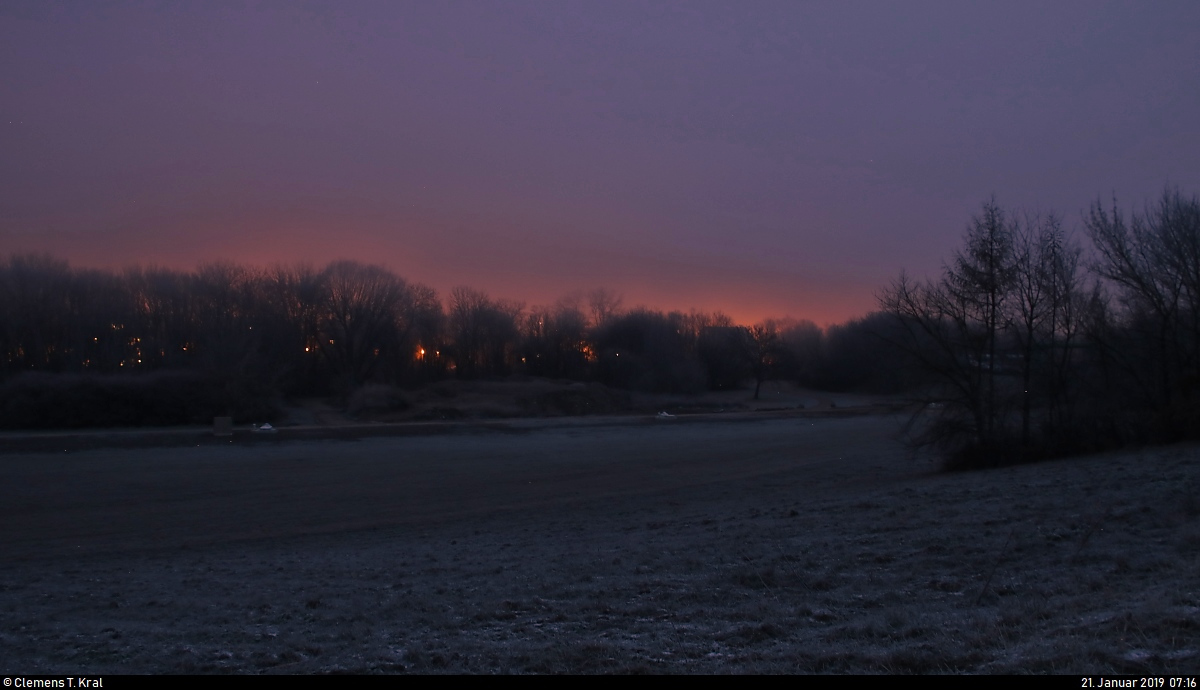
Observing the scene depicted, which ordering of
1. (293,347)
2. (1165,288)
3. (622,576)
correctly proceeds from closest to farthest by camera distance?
(622,576), (1165,288), (293,347)

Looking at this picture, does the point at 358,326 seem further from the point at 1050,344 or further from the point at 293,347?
the point at 1050,344

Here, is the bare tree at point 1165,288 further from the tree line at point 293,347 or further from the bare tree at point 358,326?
the bare tree at point 358,326

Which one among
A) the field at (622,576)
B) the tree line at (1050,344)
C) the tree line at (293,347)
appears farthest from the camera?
the tree line at (293,347)

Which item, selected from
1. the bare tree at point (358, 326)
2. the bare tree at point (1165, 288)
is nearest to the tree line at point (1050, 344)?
the bare tree at point (1165, 288)

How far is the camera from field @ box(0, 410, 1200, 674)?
616 cm

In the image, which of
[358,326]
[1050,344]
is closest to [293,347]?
[358,326]

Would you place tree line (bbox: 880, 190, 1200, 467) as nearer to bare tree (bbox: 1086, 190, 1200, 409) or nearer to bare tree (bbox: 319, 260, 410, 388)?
bare tree (bbox: 1086, 190, 1200, 409)

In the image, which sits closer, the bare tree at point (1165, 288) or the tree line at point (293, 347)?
the bare tree at point (1165, 288)

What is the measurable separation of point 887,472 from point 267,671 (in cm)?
2606

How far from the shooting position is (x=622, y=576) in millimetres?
10617

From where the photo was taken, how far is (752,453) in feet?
129

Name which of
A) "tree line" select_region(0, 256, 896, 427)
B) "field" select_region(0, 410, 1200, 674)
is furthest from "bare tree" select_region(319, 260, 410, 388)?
"field" select_region(0, 410, 1200, 674)

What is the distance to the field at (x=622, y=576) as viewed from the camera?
20.2ft

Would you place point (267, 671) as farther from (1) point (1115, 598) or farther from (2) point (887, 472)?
(2) point (887, 472)
